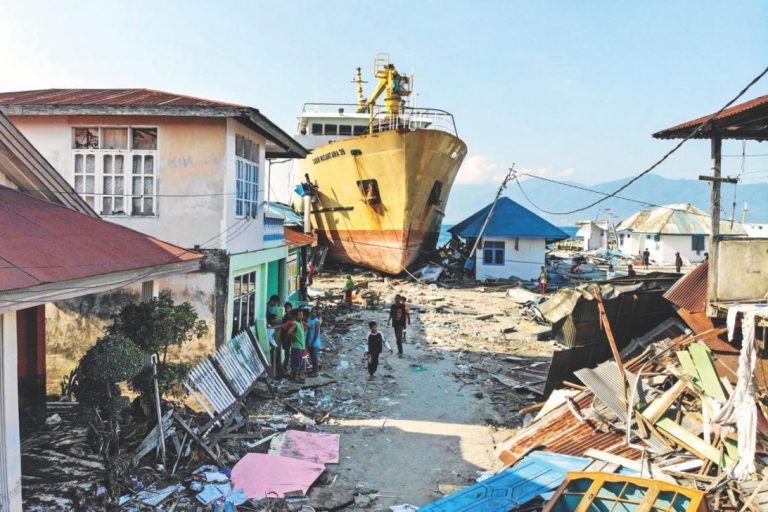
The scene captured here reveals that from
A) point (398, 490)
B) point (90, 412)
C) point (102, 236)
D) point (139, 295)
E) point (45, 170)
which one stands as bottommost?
point (398, 490)

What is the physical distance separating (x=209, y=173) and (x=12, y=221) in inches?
149

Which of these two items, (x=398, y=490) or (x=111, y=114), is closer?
(x=398, y=490)

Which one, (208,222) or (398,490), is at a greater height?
(208,222)

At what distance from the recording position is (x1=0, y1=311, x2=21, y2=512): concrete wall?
14.8ft

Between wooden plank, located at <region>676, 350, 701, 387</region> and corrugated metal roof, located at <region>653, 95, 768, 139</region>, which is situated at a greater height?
corrugated metal roof, located at <region>653, 95, 768, 139</region>

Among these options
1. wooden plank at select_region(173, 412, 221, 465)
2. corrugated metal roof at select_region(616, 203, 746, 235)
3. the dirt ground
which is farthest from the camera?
corrugated metal roof at select_region(616, 203, 746, 235)

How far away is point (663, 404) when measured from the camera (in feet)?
23.6

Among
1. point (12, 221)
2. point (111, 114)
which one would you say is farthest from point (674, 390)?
point (111, 114)

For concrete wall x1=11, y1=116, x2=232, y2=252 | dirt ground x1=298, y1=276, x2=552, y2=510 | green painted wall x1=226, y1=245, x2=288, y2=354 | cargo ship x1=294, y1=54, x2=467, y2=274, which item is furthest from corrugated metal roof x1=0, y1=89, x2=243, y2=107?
cargo ship x1=294, y1=54, x2=467, y2=274

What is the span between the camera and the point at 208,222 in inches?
364

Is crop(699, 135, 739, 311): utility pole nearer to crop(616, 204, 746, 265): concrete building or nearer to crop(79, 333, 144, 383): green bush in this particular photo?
crop(79, 333, 144, 383): green bush

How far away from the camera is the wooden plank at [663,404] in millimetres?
7148

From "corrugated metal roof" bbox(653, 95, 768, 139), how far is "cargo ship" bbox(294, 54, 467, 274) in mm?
14014

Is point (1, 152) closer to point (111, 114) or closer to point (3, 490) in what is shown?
point (111, 114)
